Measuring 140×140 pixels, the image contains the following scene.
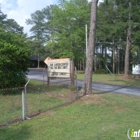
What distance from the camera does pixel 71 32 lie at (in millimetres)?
29641

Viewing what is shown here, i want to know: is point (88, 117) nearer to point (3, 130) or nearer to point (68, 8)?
point (3, 130)

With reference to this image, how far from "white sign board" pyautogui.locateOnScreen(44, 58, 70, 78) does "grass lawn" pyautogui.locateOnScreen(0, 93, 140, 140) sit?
448 cm

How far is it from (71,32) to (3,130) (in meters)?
25.7

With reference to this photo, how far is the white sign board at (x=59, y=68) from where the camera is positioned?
1189 cm

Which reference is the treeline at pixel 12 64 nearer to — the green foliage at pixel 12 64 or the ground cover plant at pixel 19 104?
the green foliage at pixel 12 64

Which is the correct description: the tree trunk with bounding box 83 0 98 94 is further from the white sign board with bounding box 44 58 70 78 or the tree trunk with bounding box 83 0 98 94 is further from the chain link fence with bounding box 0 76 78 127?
the white sign board with bounding box 44 58 70 78

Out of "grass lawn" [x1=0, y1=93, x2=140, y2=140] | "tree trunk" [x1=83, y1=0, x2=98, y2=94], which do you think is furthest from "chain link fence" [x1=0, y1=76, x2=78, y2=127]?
"tree trunk" [x1=83, y1=0, x2=98, y2=94]

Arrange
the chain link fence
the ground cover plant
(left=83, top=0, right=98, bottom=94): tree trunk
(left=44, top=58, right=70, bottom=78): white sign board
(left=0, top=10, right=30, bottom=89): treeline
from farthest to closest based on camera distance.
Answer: (left=44, top=58, right=70, bottom=78): white sign board
(left=83, top=0, right=98, bottom=94): tree trunk
(left=0, top=10, right=30, bottom=89): treeline
the ground cover plant
the chain link fence

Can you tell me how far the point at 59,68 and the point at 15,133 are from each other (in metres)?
7.83

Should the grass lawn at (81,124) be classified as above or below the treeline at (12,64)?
below

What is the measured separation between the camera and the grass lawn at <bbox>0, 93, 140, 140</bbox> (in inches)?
185

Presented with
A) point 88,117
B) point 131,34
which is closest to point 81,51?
point 131,34

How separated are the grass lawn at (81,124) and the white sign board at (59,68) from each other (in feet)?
14.7

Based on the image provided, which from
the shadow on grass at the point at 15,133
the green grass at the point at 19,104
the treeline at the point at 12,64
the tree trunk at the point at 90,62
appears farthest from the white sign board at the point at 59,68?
the shadow on grass at the point at 15,133
